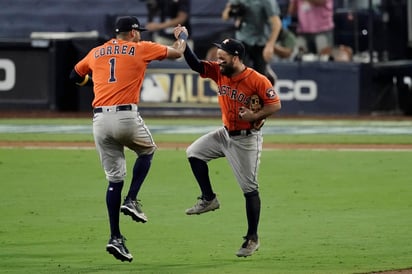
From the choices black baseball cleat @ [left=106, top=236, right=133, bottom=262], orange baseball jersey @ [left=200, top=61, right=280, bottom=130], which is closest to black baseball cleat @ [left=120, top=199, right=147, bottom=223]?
black baseball cleat @ [left=106, top=236, right=133, bottom=262]

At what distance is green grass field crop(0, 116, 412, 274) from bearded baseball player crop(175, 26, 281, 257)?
0.51 metres

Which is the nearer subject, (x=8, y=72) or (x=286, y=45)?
(x=286, y=45)

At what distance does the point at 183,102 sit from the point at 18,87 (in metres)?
3.29

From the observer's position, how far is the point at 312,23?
22.6 metres

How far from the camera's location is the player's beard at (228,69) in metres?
9.91

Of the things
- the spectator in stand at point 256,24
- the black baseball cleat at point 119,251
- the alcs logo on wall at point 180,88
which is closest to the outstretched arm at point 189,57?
the black baseball cleat at point 119,251

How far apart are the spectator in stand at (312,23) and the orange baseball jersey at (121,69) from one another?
1282cm

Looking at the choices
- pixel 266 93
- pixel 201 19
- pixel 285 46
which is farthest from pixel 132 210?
pixel 201 19

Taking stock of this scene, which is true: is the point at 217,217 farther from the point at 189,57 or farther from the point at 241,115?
the point at 241,115

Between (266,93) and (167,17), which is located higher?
(167,17)

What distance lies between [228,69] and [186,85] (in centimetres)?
1332

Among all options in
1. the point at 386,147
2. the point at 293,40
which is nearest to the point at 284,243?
the point at 386,147

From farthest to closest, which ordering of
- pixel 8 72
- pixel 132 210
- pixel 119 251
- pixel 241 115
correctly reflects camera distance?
1. pixel 8 72
2. pixel 132 210
3. pixel 241 115
4. pixel 119 251

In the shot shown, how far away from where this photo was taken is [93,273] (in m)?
9.33
